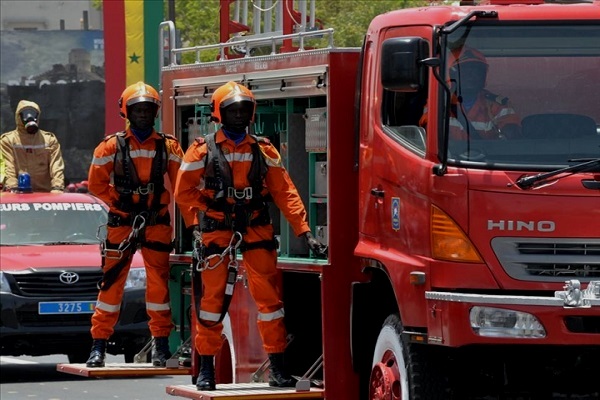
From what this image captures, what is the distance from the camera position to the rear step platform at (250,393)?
10039mm

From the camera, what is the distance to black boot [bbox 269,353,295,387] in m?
10.5

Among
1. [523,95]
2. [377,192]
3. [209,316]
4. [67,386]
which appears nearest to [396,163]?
[377,192]

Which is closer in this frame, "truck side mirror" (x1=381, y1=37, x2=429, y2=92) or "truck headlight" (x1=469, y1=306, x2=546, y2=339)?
"truck headlight" (x1=469, y1=306, x2=546, y2=339)

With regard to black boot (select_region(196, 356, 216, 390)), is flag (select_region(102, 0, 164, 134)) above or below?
above

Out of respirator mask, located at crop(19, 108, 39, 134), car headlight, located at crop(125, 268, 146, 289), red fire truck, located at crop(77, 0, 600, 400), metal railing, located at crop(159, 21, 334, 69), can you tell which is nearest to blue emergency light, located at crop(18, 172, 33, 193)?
respirator mask, located at crop(19, 108, 39, 134)

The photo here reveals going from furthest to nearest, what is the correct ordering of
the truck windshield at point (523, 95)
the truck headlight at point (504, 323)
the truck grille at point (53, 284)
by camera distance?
the truck grille at point (53, 284), the truck windshield at point (523, 95), the truck headlight at point (504, 323)

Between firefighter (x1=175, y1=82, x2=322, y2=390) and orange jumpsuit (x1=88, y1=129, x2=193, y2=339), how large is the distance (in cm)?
136

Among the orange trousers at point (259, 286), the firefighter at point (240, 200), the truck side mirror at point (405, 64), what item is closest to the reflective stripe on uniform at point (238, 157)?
the firefighter at point (240, 200)

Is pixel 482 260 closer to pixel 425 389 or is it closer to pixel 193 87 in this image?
pixel 425 389

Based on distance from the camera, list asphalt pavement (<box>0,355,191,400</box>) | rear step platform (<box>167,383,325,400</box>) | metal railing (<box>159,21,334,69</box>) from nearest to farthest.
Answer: rear step platform (<box>167,383,325,400</box>) < metal railing (<box>159,21,334,69</box>) < asphalt pavement (<box>0,355,191,400</box>)

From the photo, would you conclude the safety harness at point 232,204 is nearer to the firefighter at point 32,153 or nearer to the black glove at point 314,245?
the black glove at point 314,245

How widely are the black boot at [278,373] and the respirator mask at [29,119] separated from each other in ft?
27.8

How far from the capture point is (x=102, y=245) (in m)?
12.3

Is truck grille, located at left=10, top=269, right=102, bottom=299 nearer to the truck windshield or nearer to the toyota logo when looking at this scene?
the toyota logo
